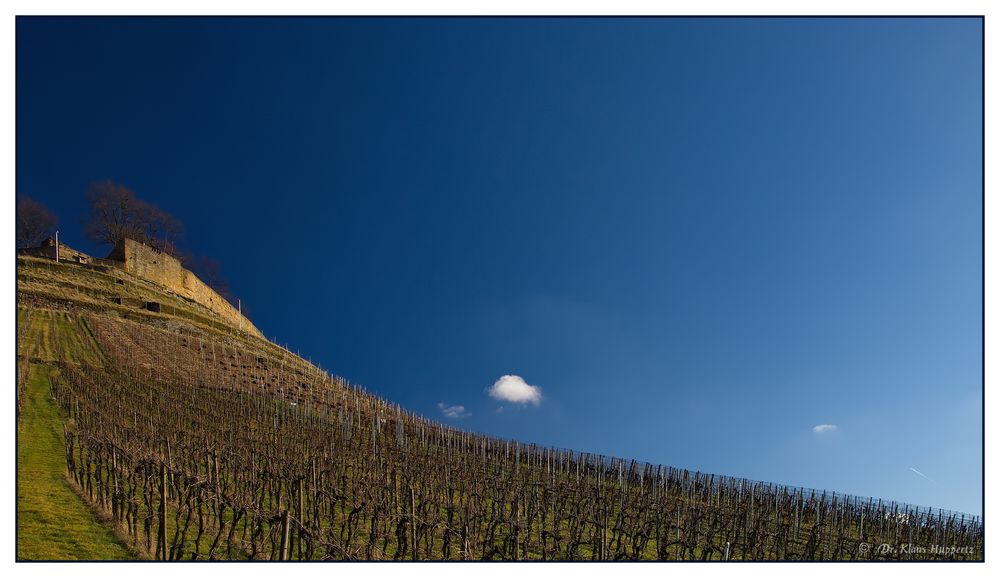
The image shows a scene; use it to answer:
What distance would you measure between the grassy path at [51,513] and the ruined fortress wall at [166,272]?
158 ft

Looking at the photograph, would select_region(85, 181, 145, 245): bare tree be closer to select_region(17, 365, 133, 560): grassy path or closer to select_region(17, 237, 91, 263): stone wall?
select_region(17, 237, 91, 263): stone wall

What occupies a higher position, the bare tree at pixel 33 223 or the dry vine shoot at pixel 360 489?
the bare tree at pixel 33 223

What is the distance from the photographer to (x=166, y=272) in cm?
6372

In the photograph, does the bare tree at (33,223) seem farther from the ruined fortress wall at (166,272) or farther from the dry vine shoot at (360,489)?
the dry vine shoot at (360,489)

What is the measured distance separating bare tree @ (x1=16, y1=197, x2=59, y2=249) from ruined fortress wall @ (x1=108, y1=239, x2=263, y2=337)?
736cm

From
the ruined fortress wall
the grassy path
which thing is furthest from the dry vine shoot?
the ruined fortress wall

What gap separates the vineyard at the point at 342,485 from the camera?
1049 centimetres

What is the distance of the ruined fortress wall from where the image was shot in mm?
59656

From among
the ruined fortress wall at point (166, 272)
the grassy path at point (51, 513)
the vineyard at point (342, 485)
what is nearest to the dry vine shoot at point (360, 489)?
A: the vineyard at point (342, 485)

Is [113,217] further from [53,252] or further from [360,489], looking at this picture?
[360,489]

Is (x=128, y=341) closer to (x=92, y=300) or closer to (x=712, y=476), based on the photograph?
(x=92, y=300)

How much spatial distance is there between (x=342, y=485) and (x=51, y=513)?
709 cm

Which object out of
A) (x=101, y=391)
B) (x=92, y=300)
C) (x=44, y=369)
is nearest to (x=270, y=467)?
(x=101, y=391)

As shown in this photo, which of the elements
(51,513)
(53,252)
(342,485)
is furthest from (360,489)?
(53,252)
